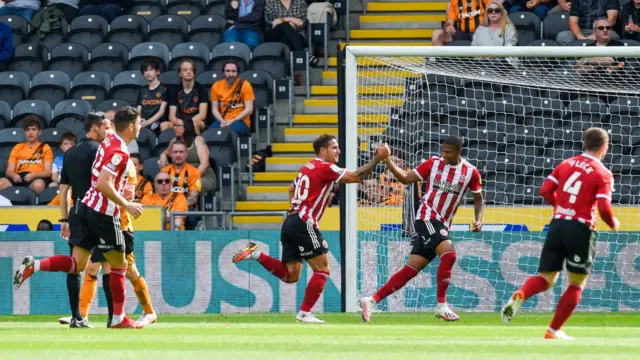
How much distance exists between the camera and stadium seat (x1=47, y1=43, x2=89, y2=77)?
19.4 m

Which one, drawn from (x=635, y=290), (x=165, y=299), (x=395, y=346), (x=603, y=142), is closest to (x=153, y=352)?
(x=395, y=346)

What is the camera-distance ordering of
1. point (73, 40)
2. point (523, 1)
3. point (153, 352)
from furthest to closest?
point (73, 40) → point (523, 1) → point (153, 352)

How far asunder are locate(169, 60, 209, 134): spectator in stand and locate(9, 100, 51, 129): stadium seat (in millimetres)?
1983

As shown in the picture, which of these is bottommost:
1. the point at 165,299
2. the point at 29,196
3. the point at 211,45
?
the point at 165,299

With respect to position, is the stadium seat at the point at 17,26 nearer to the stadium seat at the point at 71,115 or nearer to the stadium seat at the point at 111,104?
the stadium seat at the point at 71,115

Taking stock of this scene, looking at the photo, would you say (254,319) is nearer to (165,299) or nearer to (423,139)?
(165,299)

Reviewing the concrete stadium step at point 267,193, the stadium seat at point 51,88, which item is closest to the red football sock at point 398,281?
the concrete stadium step at point 267,193

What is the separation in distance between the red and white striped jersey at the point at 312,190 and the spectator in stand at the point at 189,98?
18.7 ft

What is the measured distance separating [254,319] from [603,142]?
15.1ft

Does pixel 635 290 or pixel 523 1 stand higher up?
pixel 523 1

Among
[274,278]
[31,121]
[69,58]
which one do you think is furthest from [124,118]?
[69,58]

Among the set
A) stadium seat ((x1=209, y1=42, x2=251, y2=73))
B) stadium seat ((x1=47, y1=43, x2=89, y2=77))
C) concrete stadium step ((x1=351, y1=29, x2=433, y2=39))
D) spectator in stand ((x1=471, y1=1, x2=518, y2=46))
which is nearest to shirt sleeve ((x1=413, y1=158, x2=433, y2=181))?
spectator in stand ((x1=471, y1=1, x2=518, y2=46))

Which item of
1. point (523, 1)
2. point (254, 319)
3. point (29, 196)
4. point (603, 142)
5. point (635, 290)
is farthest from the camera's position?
point (523, 1)

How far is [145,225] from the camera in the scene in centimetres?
1466
